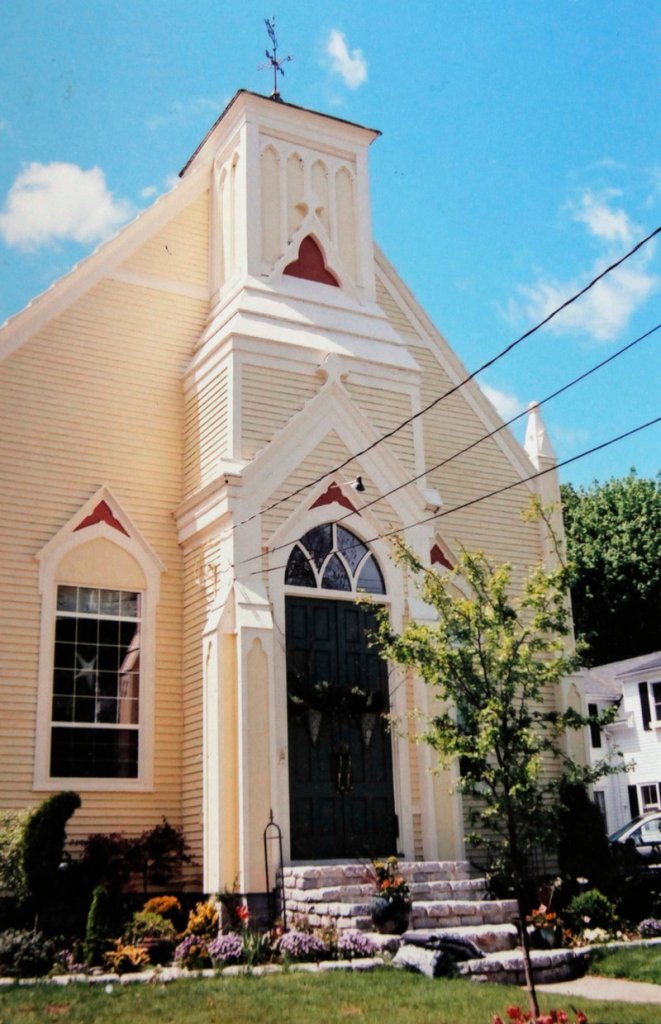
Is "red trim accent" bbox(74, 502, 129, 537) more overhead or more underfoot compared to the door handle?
more overhead

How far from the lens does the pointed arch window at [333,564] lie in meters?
17.2

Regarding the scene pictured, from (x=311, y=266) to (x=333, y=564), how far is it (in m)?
5.92

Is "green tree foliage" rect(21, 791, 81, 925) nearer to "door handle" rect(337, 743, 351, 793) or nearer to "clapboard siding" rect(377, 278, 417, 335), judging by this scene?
"door handle" rect(337, 743, 351, 793)

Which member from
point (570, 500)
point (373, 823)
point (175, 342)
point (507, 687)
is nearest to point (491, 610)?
point (507, 687)

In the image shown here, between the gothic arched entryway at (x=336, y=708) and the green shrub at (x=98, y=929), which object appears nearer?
the green shrub at (x=98, y=929)

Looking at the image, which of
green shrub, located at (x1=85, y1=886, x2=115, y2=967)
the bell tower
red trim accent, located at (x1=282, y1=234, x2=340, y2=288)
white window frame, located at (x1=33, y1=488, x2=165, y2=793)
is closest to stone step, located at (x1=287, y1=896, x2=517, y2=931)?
green shrub, located at (x1=85, y1=886, x2=115, y2=967)

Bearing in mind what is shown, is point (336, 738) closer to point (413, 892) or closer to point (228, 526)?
point (413, 892)

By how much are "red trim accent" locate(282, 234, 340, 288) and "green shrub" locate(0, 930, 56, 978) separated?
12.0 meters

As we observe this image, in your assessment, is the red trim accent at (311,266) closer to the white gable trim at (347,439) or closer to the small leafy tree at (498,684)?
the white gable trim at (347,439)

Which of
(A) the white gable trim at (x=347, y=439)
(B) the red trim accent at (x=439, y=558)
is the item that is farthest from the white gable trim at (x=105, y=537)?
(B) the red trim accent at (x=439, y=558)

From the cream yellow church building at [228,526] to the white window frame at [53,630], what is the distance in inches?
1.3

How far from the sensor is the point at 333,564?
57.7 ft

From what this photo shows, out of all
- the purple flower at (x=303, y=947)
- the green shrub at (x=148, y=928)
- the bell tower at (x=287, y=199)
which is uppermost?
the bell tower at (x=287, y=199)

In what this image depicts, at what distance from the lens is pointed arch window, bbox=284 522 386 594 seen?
56.5 feet
